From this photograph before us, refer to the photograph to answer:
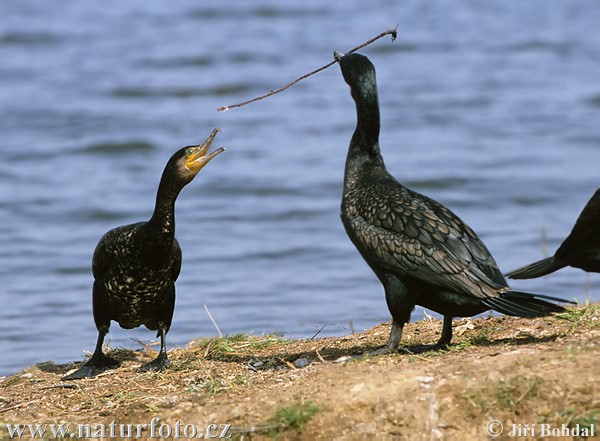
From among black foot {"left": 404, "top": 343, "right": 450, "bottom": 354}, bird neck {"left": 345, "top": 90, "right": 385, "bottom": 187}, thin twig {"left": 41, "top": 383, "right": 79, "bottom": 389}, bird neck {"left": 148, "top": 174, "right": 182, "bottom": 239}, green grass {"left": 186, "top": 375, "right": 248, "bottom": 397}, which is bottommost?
black foot {"left": 404, "top": 343, "right": 450, "bottom": 354}

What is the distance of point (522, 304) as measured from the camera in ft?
19.1

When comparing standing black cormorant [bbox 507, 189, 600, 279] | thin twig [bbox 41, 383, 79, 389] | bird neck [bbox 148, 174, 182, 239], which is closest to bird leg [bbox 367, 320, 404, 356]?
standing black cormorant [bbox 507, 189, 600, 279]

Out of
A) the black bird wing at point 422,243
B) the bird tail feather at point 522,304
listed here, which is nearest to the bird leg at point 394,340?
the black bird wing at point 422,243

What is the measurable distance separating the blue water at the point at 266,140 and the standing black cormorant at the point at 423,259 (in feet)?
5.76

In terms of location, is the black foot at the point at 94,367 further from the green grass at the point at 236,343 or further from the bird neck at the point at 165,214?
the bird neck at the point at 165,214

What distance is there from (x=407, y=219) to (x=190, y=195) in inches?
306

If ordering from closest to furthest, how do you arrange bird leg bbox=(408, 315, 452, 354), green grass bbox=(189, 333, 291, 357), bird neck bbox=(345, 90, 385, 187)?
bird leg bbox=(408, 315, 452, 354) < bird neck bbox=(345, 90, 385, 187) < green grass bbox=(189, 333, 291, 357)

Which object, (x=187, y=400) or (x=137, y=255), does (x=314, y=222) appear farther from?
(x=187, y=400)

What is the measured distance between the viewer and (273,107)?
17.3 metres

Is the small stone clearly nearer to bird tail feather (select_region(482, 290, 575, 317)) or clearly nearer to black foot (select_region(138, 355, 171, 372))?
black foot (select_region(138, 355, 171, 372))

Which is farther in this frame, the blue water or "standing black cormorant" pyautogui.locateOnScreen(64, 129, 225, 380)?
the blue water

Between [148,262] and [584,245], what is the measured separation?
2.42m

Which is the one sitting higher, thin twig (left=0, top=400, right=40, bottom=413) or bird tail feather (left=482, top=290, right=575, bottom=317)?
bird tail feather (left=482, top=290, right=575, bottom=317)

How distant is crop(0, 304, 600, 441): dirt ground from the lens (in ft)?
16.4
